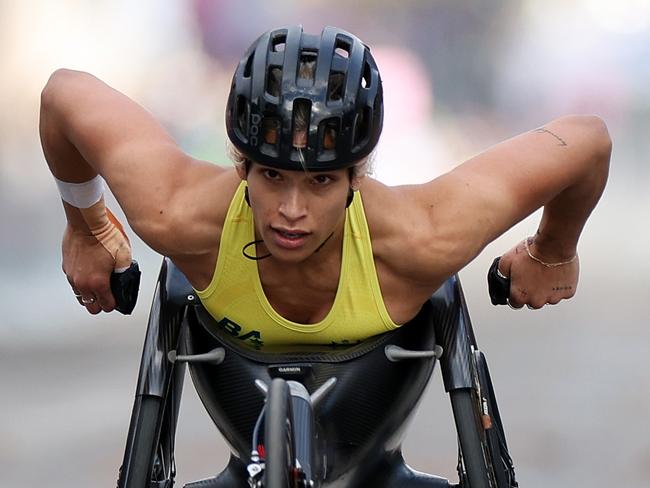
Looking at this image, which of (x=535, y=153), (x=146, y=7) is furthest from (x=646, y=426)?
(x=146, y=7)

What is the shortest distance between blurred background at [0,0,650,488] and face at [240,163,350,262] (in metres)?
2.11

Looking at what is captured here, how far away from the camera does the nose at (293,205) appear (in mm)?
2686

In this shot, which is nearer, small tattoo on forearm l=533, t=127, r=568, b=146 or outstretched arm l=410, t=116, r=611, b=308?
outstretched arm l=410, t=116, r=611, b=308

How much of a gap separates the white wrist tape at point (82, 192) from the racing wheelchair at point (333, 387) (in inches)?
11.1

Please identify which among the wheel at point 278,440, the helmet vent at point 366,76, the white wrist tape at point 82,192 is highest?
the white wrist tape at point 82,192

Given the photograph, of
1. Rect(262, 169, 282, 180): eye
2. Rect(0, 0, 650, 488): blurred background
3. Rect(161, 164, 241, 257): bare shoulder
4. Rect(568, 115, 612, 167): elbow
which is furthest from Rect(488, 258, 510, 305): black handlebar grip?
Rect(0, 0, 650, 488): blurred background

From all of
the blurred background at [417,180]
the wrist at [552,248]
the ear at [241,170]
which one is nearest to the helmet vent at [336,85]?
the ear at [241,170]

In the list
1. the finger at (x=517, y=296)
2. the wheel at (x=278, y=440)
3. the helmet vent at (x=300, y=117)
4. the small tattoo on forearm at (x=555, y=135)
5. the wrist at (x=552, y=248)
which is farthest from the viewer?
the finger at (x=517, y=296)

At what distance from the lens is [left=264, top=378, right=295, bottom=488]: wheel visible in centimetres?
243

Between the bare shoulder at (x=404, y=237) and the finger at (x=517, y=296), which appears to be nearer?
the bare shoulder at (x=404, y=237)

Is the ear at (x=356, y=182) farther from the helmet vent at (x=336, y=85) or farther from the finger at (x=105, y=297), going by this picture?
the finger at (x=105, y=297)

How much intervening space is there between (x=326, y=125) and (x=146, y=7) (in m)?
4.46

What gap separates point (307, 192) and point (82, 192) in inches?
34.4

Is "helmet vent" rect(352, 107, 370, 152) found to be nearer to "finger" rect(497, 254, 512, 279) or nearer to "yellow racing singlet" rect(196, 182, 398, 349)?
"yellow racing singlet" rect(196, 182, 398, 349)
